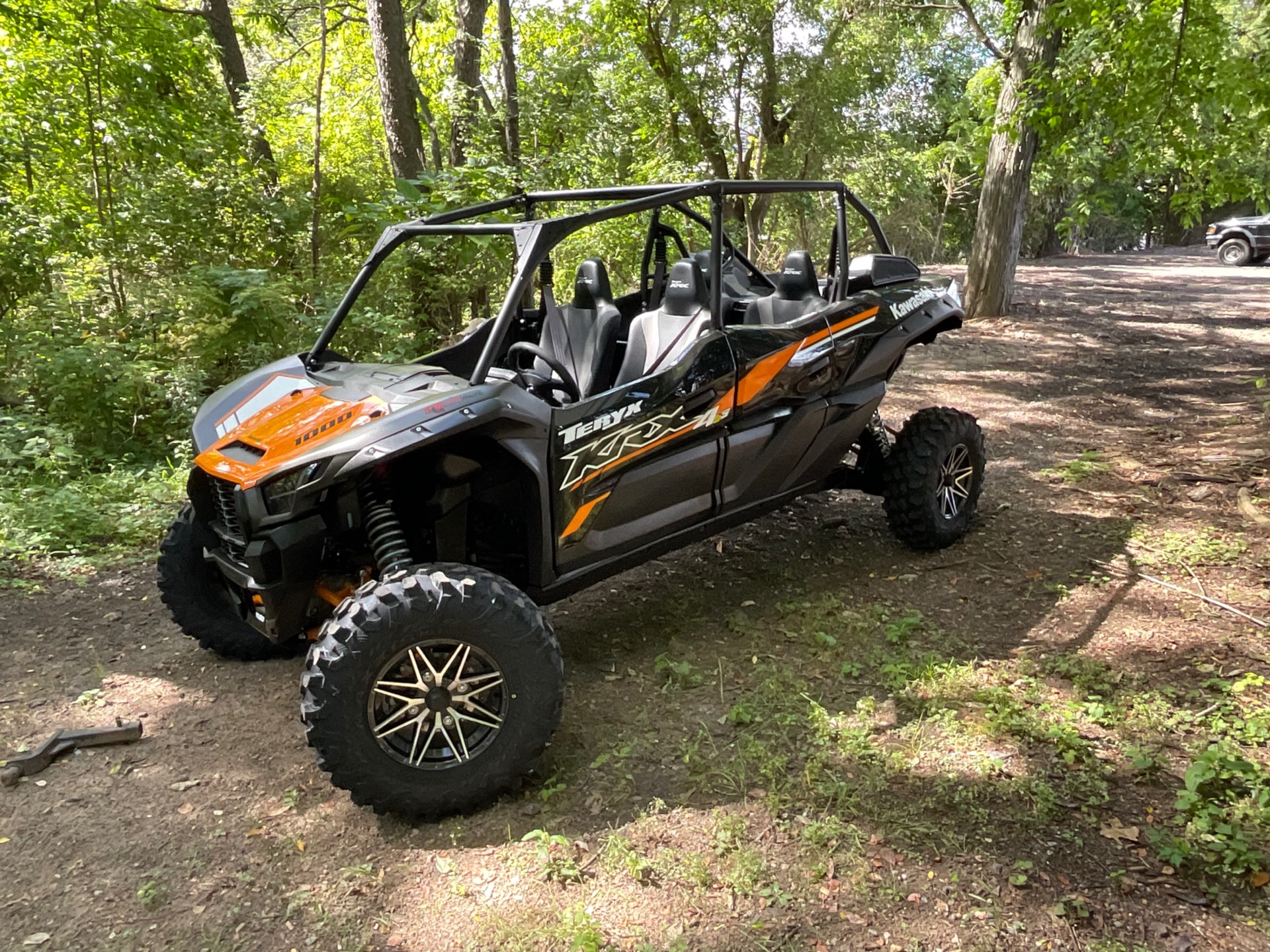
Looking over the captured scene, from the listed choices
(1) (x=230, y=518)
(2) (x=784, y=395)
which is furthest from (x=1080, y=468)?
(1) (x=230, y=518)

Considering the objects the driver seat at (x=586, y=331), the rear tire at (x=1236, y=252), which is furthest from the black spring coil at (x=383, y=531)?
the rear tire at (x=1236, y=252)

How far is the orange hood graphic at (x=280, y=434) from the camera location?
3.01 m

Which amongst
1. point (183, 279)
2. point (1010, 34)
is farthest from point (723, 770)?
point (1010, 34)

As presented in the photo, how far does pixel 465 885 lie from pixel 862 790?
129 centimetres

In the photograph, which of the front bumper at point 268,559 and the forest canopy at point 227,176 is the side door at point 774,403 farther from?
the forest canopy at point 227,176

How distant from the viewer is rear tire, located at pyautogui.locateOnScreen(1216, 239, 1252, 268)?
18.8m

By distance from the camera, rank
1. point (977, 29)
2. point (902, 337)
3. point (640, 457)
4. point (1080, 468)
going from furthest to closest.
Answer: point (977, 29) < point (1080, 468) < point (902, 337) < point (640, 457)

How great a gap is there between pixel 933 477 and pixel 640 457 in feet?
6.10

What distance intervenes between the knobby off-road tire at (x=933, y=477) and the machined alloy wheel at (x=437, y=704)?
8.49 feet

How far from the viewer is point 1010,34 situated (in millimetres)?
10938

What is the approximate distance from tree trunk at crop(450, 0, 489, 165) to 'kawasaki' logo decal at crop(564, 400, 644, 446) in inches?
231

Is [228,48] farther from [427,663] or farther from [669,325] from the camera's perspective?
[427,663]

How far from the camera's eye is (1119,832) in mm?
2641

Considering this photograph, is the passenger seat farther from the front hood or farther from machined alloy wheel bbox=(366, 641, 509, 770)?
machined alloy wheel bbox=(366, 641, 509, 770)
